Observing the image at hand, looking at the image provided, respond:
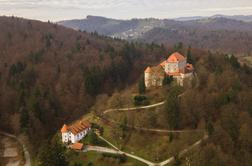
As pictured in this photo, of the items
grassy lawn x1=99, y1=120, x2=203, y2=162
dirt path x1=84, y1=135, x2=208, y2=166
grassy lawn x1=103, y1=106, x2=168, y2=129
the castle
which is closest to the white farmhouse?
dirt path x1=84, y1=135, x2=208, y2=166

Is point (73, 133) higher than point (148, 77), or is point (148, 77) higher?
point (148, 77)

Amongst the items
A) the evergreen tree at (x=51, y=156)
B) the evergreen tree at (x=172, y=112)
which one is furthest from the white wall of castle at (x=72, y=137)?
the evergreen tree at (x=172, y=112)

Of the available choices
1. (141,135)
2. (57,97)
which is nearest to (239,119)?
(141,135)

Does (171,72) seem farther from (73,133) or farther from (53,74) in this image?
(53,74)

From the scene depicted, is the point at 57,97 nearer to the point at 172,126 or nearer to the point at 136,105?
the point at 136,105

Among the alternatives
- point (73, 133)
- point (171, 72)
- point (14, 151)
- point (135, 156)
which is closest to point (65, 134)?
point (73, 133)

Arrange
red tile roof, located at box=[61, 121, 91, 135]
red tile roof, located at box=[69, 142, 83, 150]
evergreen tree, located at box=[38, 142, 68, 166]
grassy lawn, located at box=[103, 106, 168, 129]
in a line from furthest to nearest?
1. grassy lawn, located at box=[103, 106, 168, 129]
2. red tile roof, located at box=[61, 121, 91, 135]
3. red tile roof, located at box=[69, 142, 83, 150]
4. evergreen tree, located at box=[38, 142, 68, 166]

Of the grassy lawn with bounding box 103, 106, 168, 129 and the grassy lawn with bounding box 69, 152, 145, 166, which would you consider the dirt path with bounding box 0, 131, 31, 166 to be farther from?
the grassy lawn with bounding box 103, 106, 168, 129
